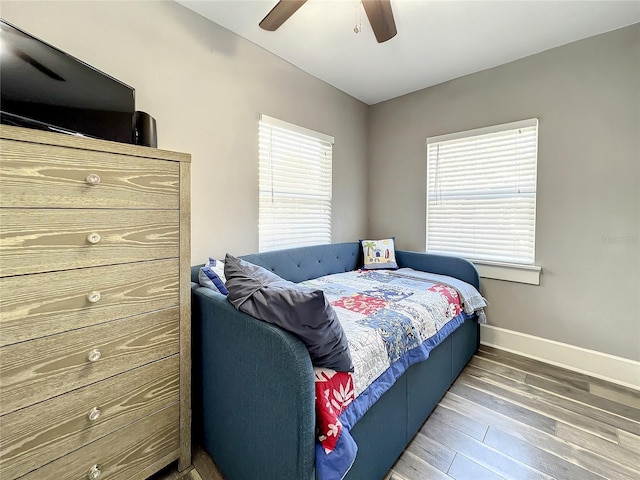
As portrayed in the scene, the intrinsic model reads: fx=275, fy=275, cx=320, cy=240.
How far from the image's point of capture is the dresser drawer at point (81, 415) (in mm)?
885

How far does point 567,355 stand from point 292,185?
2.75 m

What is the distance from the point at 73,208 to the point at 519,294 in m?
3.15

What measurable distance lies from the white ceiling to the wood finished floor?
2.62 meters

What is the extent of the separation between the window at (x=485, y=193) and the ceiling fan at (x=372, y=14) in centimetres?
151

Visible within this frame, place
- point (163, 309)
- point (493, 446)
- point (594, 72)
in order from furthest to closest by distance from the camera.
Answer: point (594, 72) → point (493, 446) → point (163, 309)

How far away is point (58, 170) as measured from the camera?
0.93 metres

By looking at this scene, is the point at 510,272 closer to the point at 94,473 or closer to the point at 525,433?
the point at 525,433

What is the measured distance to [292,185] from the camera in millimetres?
2594

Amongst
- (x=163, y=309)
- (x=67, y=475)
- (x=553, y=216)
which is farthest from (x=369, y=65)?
(x=67, y=475)

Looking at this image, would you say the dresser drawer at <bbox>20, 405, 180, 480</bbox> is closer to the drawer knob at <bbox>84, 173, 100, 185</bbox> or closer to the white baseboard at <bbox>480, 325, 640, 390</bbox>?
the drawer knob at <bbox>84, 173, 100, 185</bbox>

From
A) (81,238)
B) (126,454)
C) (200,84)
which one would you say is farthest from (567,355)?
(200,84)

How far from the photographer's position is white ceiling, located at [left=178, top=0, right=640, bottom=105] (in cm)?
182

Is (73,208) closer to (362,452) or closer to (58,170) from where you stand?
(58,170)

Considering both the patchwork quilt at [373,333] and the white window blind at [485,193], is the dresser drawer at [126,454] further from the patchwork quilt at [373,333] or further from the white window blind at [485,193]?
the white window blind at [485,193]
